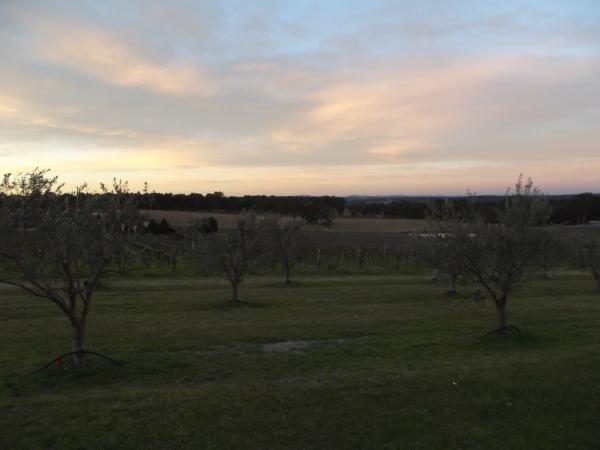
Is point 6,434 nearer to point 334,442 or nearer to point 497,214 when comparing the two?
point 334,442

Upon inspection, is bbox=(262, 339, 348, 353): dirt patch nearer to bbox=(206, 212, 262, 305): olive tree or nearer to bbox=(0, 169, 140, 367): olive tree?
bbox=(0, 169, 140, 367): olive tree

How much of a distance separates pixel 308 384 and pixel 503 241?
25.3 feet

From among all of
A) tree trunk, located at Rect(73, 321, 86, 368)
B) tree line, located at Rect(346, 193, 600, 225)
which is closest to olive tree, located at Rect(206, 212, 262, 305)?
tree trunk, located at Rect(73, 321, 86, 368)

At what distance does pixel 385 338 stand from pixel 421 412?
636cm

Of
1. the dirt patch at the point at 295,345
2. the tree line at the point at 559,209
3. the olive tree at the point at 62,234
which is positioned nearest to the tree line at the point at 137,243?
the olive tree at the point at 62,234

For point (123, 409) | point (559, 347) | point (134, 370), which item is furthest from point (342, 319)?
point (123, 409)

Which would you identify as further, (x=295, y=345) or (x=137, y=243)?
(x=295, y=345)

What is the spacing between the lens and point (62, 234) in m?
10.1

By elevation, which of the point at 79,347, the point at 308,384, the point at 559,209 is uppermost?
the point at 559,209

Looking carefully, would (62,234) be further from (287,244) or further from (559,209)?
(559,209)

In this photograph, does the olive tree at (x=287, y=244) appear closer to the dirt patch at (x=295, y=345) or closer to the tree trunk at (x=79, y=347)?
the dirt patch at (x=295, y=345)

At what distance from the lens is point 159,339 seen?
1484cm

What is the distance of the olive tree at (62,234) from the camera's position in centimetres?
983

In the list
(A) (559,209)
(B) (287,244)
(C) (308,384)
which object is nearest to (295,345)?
(C) (308,384)
